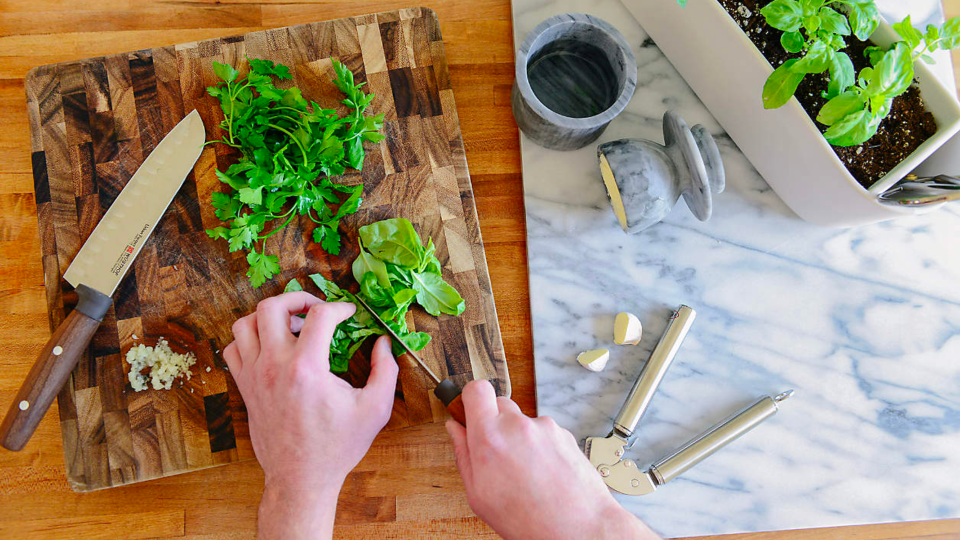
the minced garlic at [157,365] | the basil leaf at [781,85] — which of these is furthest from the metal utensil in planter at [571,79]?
the minced garlic at [157,365]

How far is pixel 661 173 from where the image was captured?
97 cm

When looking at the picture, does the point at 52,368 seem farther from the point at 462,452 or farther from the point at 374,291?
the point at 462,452

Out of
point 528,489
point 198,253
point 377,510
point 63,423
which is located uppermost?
point 198,253

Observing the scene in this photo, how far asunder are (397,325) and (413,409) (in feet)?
0.55

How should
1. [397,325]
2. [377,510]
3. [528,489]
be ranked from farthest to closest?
[377,510] < [397,325] < [528,489]

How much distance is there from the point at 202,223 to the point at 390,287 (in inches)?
14.9

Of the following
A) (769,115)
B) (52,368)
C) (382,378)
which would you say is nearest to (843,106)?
(769,115)

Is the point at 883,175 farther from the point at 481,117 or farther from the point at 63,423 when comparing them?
the point at 63,423

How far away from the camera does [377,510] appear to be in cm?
111

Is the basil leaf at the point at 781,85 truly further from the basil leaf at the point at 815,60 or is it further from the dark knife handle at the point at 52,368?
the dark knife handle at the point at 52,368

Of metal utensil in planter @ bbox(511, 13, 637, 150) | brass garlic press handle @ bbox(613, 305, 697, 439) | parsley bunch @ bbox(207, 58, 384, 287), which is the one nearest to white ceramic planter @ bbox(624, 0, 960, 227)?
metal utensil in planter @ bbox(511, 13, 637, 150)

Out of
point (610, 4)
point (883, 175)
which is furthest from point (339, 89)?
point (883, 175)

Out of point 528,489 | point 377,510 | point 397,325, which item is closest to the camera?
point 528,489

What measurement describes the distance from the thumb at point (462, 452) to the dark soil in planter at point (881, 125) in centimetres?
75
